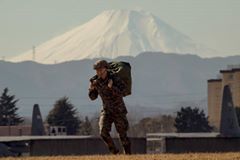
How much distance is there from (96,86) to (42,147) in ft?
71.1

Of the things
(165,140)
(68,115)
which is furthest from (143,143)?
(68,115)

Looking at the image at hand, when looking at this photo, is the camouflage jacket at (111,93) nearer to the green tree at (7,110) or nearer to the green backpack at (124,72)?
the green backpack at (124,72)

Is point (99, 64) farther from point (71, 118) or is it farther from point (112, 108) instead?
point (71, 118)

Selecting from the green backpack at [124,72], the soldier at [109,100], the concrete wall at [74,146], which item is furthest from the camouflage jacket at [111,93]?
the concrete wall at [74,146]

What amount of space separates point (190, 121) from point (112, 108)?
6171 inches

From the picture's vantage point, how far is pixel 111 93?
988 inches

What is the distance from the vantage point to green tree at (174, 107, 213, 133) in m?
176

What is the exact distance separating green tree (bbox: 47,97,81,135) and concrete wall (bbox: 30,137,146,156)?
115509 millimetres

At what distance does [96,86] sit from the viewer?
987 inches

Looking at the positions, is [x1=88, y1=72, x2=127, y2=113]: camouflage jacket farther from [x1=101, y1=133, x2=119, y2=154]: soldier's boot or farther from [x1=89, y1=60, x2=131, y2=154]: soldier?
[x1=101, y1=133, x2=119, y2=154]: soldier's boot

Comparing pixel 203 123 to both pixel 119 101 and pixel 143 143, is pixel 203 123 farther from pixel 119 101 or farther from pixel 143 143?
pixel 119 101

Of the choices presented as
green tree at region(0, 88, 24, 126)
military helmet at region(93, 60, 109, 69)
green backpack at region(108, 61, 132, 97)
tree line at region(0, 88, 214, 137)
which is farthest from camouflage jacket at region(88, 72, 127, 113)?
green tree at region(0, 88, 24, 126)

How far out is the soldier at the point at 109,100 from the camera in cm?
2491

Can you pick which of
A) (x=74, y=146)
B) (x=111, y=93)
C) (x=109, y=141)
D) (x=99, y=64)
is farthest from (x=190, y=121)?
(x=99, y=64)
